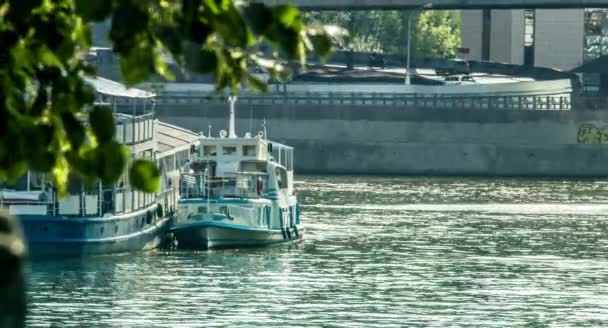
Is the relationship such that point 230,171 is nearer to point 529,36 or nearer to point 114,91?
point 114,91

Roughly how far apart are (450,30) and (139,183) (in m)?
140

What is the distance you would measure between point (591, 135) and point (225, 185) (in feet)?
141

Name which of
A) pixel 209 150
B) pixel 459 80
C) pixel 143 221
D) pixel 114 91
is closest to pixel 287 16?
pixel 114 91

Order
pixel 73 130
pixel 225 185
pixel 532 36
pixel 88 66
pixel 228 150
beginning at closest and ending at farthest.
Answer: pixel 73 130 < pixel 88 66 < pixel 225 185 < pixel 228 150 < pixel 532 36

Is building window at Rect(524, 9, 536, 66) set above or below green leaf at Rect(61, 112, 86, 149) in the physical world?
above

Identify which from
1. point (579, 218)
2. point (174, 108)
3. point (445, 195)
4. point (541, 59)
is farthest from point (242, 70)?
point (541, 59)

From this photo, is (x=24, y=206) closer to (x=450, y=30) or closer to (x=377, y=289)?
(x=377, y=289)

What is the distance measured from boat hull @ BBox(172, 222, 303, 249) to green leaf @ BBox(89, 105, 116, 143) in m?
40.0

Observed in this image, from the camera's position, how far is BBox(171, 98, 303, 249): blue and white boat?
47.5m

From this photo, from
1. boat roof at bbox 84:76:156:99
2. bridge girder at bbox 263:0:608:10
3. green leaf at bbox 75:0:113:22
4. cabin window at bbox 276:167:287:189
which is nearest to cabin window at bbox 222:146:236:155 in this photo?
cabin window at bbox 276:167:287:189

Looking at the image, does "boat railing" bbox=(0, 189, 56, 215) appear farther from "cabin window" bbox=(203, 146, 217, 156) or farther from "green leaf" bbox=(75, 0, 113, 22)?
"green leaf" bbox=(75, 0, 113, 22)

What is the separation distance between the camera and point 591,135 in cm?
8881

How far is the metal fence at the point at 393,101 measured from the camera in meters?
92.6

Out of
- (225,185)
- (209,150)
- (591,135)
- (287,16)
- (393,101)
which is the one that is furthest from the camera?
(393,101)
